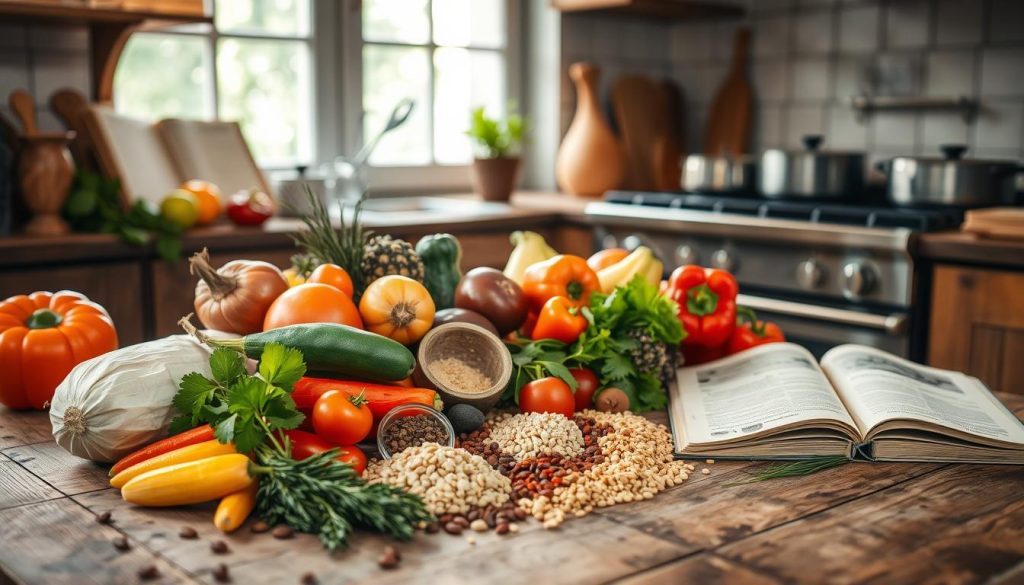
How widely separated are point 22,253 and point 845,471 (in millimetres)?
1959

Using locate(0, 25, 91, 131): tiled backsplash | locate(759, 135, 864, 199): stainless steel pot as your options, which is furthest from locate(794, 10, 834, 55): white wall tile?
locate(0, 25, 91, 131): tiled backsplash

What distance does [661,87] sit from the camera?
13.0 ft

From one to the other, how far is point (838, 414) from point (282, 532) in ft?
2.25

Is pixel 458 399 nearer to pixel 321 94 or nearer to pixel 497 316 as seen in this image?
pixel 497 316

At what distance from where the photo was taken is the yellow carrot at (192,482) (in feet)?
3.29

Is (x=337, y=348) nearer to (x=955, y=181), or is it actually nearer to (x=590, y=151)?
(x=955, y=181)

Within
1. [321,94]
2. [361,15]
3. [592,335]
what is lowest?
[592,335]

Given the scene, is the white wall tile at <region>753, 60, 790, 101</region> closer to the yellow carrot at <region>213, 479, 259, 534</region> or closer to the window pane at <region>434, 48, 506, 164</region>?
the window pane at <region>434, 48, 506, 164</region>

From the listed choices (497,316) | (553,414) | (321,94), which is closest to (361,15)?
(321,94)

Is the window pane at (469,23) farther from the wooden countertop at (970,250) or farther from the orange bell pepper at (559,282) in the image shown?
the orange bell pepper at (559,282)

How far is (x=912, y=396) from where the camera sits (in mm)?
1329

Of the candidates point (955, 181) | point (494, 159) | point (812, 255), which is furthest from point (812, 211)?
point (494, 159)

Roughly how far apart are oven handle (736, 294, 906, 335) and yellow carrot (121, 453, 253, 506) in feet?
6.21

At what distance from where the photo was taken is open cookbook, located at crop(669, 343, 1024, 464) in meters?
1.20
